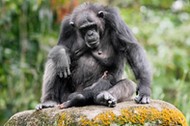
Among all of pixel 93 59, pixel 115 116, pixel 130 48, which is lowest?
pixel 115 116

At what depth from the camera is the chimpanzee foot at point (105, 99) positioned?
242 inches

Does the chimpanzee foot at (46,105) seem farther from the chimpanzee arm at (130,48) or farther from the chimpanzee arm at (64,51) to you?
the chimpanzee arm at (130,48)

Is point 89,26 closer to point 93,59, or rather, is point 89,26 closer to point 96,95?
point 93,59

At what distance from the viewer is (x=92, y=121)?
5.77m

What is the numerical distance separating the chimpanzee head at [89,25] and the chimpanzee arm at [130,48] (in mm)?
144

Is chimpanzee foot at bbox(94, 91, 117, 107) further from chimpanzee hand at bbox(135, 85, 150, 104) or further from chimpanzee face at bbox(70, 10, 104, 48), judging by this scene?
chimpanzee face at bbox(70, 10, 104, 48)

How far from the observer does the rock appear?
580 cm

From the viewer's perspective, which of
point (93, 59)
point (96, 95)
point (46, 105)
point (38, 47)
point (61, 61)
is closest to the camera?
point (96, 95)

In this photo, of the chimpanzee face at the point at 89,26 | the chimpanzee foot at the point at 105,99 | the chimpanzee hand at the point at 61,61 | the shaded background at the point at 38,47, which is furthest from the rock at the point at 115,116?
the shaded background at the point at 38,47

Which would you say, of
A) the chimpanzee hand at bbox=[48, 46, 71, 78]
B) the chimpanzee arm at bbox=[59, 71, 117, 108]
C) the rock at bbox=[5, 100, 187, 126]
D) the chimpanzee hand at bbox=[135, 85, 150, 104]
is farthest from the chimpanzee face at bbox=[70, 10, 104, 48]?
the rock at bbox=[5, 100, 187, 126]

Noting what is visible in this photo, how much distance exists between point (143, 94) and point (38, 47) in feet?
17.4

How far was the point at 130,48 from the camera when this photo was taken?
709 cm

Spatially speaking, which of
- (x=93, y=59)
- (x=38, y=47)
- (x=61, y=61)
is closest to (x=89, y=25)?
(x=93, y=59)

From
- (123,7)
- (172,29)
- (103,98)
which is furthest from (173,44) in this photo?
(103,98)
